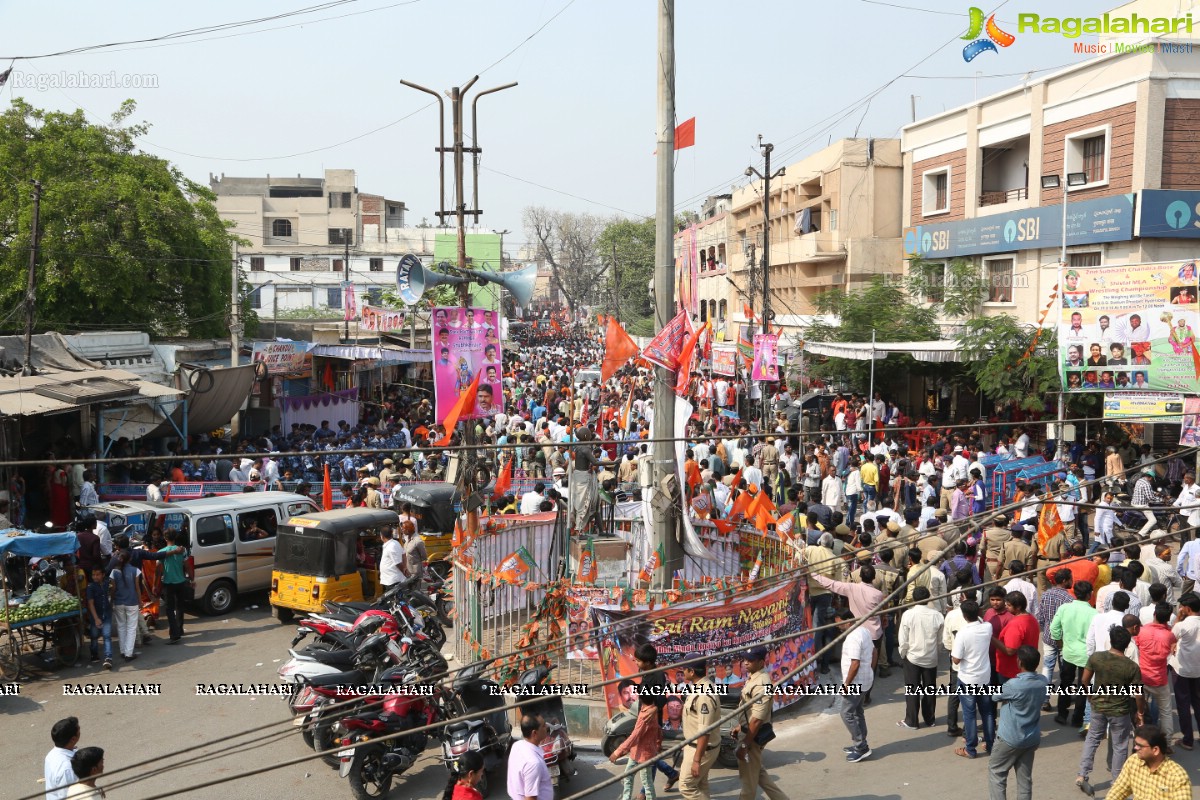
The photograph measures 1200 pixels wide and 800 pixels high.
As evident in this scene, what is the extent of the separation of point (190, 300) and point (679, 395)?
23.4 meters

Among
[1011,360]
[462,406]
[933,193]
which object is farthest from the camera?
[933,193]

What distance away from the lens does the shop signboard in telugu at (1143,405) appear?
614 inches

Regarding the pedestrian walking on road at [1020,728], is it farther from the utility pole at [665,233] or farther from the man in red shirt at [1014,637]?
the utility pole at [665,233]

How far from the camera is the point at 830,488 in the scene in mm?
16516

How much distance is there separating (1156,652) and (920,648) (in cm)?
188

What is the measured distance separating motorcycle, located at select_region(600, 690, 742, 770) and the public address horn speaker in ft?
29.3

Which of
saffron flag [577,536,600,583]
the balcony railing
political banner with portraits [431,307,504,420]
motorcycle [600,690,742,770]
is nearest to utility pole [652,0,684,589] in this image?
saffron flag [577,536,600,583]

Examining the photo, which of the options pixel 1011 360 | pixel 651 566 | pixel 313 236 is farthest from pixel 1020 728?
pixel 313 236

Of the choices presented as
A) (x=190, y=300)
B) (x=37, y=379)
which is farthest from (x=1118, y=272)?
(x=190, y=300)

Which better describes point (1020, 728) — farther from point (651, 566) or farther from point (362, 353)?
point (362, 353)

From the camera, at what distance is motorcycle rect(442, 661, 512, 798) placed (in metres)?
7.82

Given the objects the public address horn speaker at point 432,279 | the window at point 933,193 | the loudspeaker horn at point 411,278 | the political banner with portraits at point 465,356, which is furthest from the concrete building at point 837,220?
the loudspeaker horn at point 411,278

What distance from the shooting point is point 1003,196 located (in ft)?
87.9

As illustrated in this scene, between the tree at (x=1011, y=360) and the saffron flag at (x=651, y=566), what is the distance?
12270 mm
